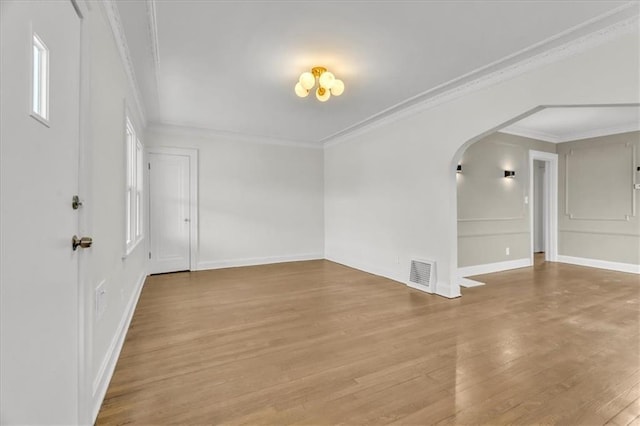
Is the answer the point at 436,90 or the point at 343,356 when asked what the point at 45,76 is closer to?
the point at 343,356

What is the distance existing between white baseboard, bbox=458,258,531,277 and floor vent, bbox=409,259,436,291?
46.2 inches

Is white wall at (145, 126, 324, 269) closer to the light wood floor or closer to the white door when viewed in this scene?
the light wood floor

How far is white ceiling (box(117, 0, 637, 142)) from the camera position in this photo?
7.16 ft

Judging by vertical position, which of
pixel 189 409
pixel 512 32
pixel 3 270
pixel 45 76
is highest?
pixel 512 32

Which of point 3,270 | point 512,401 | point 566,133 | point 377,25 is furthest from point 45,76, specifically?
point 566,133

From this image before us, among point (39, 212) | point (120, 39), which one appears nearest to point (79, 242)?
point (39, 212)

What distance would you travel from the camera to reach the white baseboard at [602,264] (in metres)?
5.08

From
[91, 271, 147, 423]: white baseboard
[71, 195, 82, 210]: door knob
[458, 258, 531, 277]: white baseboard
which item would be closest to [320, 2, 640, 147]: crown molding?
[458, 258, 531, 277]: white baseboard

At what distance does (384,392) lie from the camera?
6.03ft

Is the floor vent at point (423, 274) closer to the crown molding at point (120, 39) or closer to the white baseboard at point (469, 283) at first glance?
the white baseboard at point (469, 283)

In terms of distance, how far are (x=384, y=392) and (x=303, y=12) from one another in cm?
267

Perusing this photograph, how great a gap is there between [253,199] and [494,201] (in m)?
4.40

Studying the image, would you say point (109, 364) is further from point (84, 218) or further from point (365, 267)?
point (365, 267)

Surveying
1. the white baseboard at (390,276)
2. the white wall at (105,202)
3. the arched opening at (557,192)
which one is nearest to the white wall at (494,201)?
the arched opening at (557,192)
